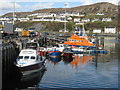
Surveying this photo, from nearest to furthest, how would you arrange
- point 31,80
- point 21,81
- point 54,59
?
point 21,81, point 31,80, point 54,59

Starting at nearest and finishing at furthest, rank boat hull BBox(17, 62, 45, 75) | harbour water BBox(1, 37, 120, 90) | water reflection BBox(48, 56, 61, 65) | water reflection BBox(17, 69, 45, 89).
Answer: water reflection BBox(17, 69, 45, 89) < harbour water BBox(1, 37, 120, 90) < boat hull BBox(17, 62, 45, 75) < water reflection BBox(48, 56, 61, 65)

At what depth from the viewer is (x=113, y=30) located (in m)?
195

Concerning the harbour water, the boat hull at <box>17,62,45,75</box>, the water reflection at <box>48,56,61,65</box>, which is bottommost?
the harbour water

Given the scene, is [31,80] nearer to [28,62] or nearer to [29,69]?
[29,69]

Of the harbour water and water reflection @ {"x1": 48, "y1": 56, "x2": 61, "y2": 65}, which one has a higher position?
water reflection @ {"x1": 48, "y1": 56, "x2": 61, "y2": 65}

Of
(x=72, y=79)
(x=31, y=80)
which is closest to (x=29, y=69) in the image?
(x=31, y=80)

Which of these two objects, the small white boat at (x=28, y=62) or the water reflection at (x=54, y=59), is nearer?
the small white boat at (x=28, y=62)

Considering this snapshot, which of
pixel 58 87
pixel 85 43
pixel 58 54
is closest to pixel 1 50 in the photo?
pixel 58 87

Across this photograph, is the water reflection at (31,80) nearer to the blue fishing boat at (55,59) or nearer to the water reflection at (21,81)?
the water reflection at (21,81)

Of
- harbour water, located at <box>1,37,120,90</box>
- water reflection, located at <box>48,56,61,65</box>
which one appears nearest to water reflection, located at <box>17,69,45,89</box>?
harbour water, located at <box>1,37,120,90</box>

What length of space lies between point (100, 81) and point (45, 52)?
25.1 meters

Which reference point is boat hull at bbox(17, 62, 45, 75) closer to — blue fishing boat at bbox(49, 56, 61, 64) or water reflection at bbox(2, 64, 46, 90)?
water reflection at bbox(2, 64, 46, 90)

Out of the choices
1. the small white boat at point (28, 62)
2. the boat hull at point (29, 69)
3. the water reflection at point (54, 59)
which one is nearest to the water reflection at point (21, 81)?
the boat hull at point (29, 69)

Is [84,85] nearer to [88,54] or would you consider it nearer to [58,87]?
[58,87]
